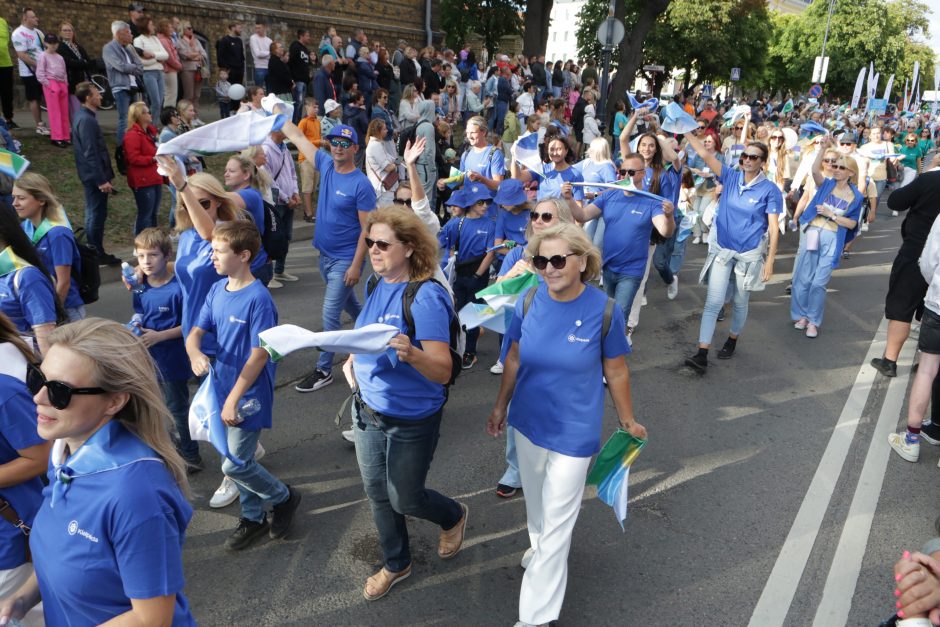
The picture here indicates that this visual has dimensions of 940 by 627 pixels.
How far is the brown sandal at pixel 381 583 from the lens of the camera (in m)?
3.48

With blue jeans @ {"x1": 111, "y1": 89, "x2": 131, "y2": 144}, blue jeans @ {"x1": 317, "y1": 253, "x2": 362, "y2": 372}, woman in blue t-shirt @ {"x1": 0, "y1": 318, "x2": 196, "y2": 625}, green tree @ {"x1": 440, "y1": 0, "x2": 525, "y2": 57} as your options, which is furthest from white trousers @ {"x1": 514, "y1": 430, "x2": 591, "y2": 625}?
green tree @ {"x1": 440, "y1": 0, "x2": 525, "y2": 57}

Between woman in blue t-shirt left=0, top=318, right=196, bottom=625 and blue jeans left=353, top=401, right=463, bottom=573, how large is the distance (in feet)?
4.06

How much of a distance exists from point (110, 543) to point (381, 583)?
6.21 ft

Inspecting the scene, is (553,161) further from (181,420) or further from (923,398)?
(181,420)

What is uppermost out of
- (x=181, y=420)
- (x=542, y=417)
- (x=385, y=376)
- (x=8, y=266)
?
(x=8, y=266)

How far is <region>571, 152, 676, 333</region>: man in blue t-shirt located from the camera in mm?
6055

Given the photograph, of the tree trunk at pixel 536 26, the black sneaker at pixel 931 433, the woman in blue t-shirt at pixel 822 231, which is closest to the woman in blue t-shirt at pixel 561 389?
the black sneaker at pixel 931 433

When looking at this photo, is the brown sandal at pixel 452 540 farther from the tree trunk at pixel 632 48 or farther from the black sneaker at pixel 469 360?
the tree trunk at pixel 632 48

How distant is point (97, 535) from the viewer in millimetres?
1821

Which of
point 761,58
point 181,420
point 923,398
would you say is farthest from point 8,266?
point 761,58

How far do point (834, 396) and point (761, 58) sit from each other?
48769 millimetres

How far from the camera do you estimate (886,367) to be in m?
6.70

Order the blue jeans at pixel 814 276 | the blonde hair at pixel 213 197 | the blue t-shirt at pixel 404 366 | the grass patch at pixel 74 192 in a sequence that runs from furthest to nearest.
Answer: the grass patch at pixel 74 192
the blue jeans at pixel 814 276
the blonde hair at pixel 213 197
the blue t-shirt at pixel 404 366

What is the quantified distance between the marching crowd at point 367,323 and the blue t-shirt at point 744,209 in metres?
0.02
